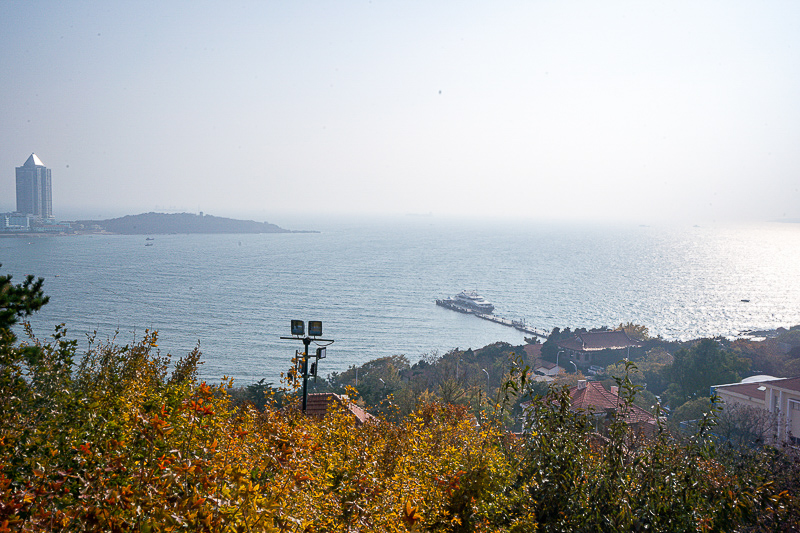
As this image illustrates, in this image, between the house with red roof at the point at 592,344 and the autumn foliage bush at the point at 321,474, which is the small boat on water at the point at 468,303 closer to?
the house with red roof at the point at 592,344

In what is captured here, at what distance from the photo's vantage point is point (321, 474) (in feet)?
11.3

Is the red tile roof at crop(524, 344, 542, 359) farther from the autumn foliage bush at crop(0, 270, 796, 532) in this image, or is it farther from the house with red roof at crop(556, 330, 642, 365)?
the autumn foliage bush at crop(0, 270, 796, 532)

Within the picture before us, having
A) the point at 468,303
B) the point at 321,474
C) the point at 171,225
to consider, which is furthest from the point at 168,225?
the point at 321,474

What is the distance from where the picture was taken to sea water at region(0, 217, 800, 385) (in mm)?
38750

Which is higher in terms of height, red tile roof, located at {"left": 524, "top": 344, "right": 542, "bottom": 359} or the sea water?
the sea water

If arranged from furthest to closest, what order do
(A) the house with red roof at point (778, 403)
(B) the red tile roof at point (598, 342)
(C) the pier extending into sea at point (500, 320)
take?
(C) the pier extending into sea at point (500, 320)
(B) the red tile roof at point (598, 342)
(A) the house with red roof at point (778, 403)

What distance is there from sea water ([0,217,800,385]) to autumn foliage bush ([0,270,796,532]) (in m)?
19.5

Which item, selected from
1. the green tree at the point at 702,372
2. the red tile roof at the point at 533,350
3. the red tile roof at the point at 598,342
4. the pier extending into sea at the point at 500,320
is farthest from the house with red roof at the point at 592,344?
the green tree at the point at 702,372

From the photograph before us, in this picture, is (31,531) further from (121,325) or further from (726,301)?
(726,301)

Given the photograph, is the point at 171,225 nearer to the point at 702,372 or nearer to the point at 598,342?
the point at 598,342

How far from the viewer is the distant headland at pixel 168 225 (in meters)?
114

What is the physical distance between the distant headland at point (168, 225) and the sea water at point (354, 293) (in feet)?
30.2

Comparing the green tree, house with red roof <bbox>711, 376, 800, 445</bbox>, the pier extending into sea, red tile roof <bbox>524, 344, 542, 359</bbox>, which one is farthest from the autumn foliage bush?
the pier extending into sea

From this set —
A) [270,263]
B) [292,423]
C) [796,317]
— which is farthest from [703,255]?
[292,423]
